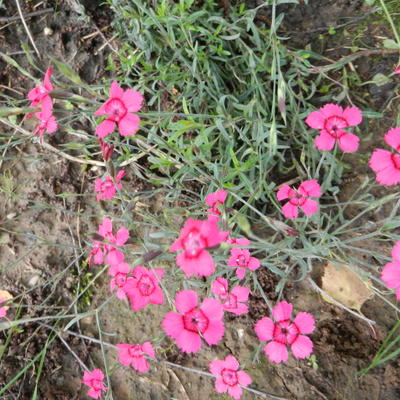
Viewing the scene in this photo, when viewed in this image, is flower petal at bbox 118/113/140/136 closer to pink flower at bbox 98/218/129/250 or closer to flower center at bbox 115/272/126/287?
pink flower at bbox 98/218/129/250

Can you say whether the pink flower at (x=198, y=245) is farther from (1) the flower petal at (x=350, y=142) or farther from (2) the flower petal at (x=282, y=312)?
(1) the flower petal at (x=350, y=142)

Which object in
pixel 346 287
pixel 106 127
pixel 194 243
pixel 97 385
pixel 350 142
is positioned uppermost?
pixel 106 127

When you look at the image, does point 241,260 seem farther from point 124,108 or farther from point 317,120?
point 124,108

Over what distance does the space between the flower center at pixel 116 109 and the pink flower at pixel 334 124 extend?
2.71 feet

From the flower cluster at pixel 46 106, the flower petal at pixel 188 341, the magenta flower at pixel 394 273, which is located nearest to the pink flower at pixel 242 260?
the flower petal at pixel 188 341

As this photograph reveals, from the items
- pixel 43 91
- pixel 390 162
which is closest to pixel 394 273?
pixel 390 162

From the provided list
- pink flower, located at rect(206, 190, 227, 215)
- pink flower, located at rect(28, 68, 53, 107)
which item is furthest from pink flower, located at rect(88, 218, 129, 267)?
pink flower, located at rect(28, 68, 53, 107)

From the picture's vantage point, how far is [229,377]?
190cm

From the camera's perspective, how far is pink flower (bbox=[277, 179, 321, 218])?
1.83 m

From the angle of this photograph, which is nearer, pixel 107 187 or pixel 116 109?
pixel 116 109

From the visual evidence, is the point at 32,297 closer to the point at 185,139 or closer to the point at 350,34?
the point at 185,139

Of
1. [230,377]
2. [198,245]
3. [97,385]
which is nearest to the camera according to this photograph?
[198,245]

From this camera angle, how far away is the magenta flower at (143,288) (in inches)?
72.9

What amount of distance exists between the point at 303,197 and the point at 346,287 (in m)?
0.61
